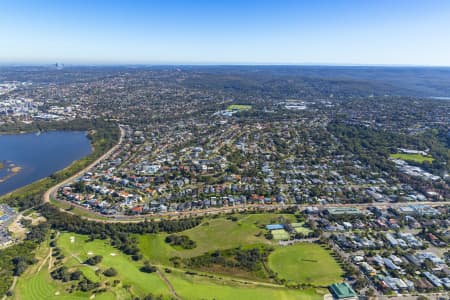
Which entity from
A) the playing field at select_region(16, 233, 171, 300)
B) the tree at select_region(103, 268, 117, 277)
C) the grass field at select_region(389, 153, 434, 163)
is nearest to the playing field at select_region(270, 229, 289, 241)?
the playing field at select_region(16, 233, 171, 300)

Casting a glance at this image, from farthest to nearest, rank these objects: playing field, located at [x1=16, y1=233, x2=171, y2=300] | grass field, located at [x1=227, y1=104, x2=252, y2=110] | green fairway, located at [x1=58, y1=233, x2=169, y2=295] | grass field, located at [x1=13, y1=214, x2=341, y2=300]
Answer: grass field, located at [x1=227, y1=104, x2=252, y2=110]
green fairway, located at [x1=58, y1=233, x2=169, y2=295]
grass field, located at [x1=13, y1=214, x2=341, y2=300]
playing field, located at [x1=16, y1=233, x2=171, y2=300]

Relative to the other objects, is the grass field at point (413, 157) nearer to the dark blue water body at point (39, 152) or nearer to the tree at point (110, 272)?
the tree at point (110, 272)

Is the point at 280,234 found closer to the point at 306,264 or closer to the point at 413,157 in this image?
the point at 306,264

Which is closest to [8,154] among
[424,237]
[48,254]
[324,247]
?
[48,254]

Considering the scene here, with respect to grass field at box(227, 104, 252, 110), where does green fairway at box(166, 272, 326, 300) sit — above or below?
below

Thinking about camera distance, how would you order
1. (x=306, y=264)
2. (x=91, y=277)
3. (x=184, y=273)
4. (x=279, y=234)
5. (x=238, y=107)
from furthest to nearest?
(x=238, y=107)
(x=279, y=234)
(x=306, y=264)
(x=184, y=273)
(x=91, y=277)

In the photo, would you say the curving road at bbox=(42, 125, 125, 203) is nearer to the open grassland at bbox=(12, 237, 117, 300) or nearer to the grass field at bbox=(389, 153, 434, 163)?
the open grassland at bbox=(12, 237, 117, 300)

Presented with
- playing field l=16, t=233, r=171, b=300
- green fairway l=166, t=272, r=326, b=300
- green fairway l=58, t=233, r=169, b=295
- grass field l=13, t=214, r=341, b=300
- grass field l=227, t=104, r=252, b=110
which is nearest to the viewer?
green fairway l=166, t=272, r=326, b=300

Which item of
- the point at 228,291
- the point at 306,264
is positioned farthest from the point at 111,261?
the point at 306,264
